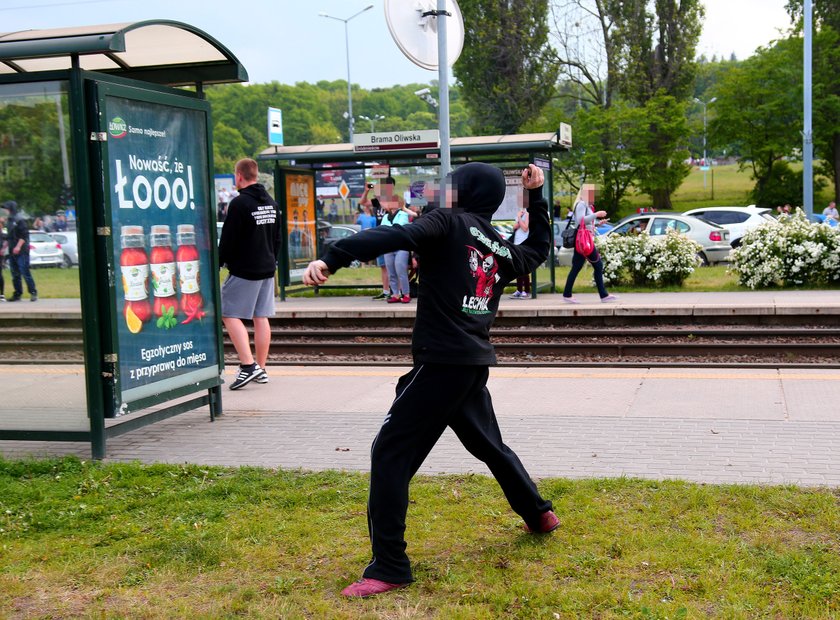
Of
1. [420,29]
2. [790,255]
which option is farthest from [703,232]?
[420,29]

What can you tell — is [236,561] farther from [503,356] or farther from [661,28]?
[661,28]

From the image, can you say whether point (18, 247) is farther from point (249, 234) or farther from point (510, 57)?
point (510, 57)

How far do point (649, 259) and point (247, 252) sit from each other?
964 centimetres

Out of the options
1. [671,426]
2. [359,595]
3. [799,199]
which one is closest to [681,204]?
[799,199]

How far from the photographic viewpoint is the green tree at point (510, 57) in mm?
48000

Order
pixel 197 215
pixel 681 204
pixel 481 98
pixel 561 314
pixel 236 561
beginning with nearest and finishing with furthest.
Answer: pixel 236 561
pixel 197 215
pixel 561 314
pixel 481 98
pixel 681 204

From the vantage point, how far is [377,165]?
16922mm

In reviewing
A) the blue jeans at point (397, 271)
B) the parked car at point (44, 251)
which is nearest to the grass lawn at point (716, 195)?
the blue jeans at point (397, 271)

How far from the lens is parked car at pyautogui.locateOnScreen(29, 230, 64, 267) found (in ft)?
21.1

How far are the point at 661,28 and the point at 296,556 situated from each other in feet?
144

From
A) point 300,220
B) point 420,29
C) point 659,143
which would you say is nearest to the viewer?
point 420,29

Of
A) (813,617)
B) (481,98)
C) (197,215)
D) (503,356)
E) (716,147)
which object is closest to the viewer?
(813,617)

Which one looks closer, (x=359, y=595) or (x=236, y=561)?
(x=359, y=595)

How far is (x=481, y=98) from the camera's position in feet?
163
